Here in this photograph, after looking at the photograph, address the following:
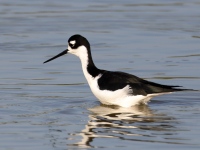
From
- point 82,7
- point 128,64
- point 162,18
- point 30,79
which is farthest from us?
point 82,7

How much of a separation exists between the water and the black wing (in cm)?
32

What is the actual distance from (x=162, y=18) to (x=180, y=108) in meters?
8.67

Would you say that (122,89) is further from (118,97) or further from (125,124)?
(125,124)

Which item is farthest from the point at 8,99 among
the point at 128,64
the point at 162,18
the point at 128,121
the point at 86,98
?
the point at 162,18

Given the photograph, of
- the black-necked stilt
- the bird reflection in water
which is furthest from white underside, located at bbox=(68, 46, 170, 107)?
the bird reflection in water

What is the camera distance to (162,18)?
22188 millimetres

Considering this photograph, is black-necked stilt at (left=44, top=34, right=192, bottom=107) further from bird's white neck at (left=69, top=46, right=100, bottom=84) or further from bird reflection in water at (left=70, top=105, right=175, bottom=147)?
bird reflection in water at (left=70, top=105, right=175, bottom=147)

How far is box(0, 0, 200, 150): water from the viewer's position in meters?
11.7

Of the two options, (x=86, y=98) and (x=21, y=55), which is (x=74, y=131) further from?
(x=21, y=55)

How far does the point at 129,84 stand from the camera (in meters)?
14.0

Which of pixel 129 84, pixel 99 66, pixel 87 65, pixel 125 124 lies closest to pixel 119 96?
pixel 129 84

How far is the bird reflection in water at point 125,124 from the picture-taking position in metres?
11.7

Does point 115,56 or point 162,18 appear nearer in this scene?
point 115,56

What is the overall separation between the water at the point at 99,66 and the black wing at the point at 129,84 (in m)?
0.32
